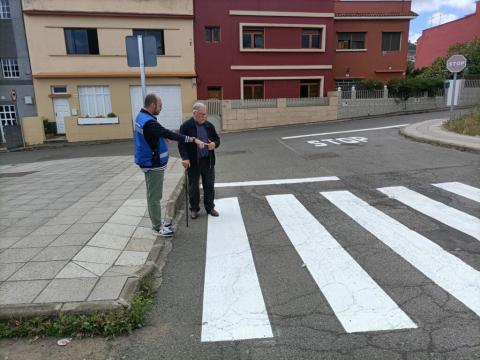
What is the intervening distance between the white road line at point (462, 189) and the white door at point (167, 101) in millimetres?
19205

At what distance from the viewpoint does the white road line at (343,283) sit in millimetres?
3082

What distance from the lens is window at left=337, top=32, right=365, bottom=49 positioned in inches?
1110

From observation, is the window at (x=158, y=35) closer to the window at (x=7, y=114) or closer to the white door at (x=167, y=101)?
the white door at (x=167, y=101)

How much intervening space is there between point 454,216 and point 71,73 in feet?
75.5

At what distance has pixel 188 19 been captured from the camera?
24016 mm

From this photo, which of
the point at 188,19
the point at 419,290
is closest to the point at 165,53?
the point at 188,19

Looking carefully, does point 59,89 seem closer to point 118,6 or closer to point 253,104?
point 118,6

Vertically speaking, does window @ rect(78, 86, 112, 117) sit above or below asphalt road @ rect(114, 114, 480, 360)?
above

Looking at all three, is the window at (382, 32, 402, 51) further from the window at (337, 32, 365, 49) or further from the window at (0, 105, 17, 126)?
the window at (0, 105, 17, 126)

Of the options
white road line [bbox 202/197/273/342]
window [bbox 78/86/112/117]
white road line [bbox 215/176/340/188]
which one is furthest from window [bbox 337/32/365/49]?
white road line [bbox 202/197/273/342]

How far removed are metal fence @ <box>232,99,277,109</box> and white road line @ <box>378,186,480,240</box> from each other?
16745 millimetres

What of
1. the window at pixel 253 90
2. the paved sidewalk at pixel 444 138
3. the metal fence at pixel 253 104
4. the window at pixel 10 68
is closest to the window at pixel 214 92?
the window at pixel 253 90

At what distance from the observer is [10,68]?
22922 millimetres

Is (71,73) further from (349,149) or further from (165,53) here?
(349,149)
